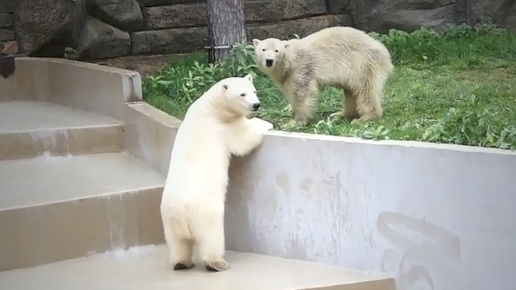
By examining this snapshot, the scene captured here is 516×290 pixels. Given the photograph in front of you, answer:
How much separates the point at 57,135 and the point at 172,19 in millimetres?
3359

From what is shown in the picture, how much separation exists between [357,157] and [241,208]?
0.98 meters

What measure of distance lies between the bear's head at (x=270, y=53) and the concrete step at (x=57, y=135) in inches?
63.6

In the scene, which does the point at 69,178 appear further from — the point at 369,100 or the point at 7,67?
the point at 7,67

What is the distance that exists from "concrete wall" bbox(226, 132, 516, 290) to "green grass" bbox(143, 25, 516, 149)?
0.66ft

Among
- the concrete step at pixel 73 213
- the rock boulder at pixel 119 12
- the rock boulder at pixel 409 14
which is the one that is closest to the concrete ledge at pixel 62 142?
the concrete step at pixel 73 213

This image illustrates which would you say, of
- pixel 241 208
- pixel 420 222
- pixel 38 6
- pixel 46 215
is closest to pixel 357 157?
pixel 420 222

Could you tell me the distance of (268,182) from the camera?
15.9 feet

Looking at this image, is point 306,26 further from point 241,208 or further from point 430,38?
point 241,208

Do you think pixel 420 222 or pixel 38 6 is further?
pixel 38 6

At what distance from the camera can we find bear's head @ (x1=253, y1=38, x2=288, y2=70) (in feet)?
17.1

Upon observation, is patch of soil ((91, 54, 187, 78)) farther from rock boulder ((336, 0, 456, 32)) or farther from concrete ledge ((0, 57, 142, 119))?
rock boulder ((336, 0, 456, 32))

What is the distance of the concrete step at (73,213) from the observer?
476 cm

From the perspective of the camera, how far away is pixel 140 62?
8984 mm

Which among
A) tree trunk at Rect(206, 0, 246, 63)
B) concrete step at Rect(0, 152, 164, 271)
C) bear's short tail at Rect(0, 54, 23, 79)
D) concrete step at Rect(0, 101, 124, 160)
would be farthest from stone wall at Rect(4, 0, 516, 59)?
concrete step at Rect(0, 152, 164, 271)
